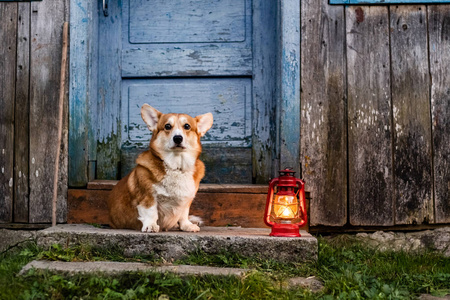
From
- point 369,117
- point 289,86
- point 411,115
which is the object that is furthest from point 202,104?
point 411,115

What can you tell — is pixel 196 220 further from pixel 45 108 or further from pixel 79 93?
pixel 45 108

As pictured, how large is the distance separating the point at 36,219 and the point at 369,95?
290 centimetres

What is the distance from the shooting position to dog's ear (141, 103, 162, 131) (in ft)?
10.3

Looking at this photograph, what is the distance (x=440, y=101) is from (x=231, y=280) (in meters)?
2.42

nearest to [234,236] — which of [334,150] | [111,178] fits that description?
[334,150]

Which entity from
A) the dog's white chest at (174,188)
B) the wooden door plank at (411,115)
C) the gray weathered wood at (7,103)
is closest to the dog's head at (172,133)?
the dog's white chest at (174,188)

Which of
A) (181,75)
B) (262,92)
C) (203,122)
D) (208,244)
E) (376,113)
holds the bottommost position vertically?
(208,244)

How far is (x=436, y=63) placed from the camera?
3711mm

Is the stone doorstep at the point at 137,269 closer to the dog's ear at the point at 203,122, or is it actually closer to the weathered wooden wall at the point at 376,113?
the dog's ear at the point at 203,122

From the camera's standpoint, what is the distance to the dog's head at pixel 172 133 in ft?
9.78

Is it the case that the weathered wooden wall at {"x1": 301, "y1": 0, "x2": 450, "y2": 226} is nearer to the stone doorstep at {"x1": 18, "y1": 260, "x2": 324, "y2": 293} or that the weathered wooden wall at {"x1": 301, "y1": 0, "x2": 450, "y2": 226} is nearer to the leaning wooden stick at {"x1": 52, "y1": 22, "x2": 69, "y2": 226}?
the stone doorstep at {"x1": 18, "y1": 260, "x2": 324, "y2": 293}

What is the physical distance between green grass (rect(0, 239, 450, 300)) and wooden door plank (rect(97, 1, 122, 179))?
3.99 feet

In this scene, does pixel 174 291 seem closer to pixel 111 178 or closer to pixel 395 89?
pixel 111 178

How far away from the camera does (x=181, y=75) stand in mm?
4059
